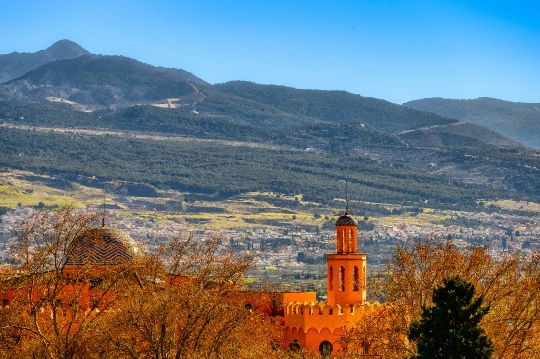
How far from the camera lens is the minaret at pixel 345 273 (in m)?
64.6

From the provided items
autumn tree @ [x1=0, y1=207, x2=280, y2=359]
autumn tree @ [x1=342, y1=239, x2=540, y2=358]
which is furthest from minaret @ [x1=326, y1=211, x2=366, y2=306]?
autumn tree @ [x1=342, y1=239, x2=540, y2=358]

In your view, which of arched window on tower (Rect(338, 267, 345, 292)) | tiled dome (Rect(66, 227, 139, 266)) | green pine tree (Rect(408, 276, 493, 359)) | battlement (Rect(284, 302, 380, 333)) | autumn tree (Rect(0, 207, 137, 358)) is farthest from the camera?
arched window on tower (Rect(338, 267, 345, 292))

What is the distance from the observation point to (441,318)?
42875 millimetres

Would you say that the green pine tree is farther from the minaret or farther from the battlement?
the minaret

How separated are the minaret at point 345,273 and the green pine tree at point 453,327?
19.8m

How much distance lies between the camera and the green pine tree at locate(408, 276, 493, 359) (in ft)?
138

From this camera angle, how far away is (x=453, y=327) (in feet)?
141

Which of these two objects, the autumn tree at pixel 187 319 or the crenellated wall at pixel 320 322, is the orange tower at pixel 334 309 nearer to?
the crenellated wall at pixel 320 322

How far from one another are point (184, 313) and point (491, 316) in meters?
10.8

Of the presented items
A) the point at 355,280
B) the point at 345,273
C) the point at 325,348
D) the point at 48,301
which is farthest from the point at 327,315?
the point at 48,301

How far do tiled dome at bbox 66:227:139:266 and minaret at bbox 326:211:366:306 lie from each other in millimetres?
8951

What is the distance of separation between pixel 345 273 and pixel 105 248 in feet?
35.8

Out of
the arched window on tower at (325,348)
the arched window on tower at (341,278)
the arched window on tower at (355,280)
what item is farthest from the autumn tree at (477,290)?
the arched window on tower at (341,278)

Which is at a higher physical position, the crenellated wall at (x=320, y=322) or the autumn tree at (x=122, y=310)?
the autumn tree at (x=122, y=310)
